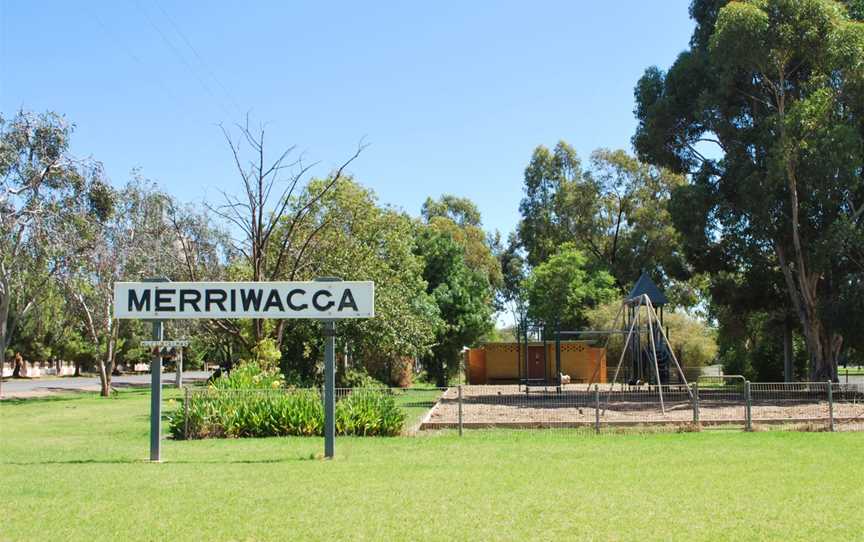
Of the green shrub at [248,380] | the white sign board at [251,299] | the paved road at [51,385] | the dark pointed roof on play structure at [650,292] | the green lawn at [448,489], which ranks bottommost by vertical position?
the paved road at [51,385]

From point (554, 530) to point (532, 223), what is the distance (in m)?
46.3

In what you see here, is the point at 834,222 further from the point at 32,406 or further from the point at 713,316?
the point at 32,406

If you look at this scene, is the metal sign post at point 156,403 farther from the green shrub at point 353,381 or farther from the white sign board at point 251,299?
the green shrub at point 353,381

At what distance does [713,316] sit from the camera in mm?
49938

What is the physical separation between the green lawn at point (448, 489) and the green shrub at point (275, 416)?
0.74 m

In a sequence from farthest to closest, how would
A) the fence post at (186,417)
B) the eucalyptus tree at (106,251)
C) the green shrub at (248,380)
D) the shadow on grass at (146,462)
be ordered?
the eucalyptus tree at (106,251) → the green shrub at (248,380) → the fence post at (186,417) → the shadow on grass at (146,462)

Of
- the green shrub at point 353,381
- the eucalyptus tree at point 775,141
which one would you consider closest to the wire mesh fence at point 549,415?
the green shrub at point 353,381

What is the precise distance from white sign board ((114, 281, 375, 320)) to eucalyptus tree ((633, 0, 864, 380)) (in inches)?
708

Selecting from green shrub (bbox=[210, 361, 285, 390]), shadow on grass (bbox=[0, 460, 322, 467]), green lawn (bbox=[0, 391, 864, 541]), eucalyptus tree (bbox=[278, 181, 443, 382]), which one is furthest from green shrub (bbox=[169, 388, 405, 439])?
eucalyptus tree (bbox=[278, 181, 443, 382])

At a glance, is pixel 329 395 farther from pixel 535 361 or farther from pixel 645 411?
pixel 535 361

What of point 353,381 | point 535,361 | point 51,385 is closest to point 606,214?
Answer: point 535,361

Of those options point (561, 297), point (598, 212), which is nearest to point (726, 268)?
point (561, 297)

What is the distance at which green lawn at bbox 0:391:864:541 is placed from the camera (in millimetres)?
7188

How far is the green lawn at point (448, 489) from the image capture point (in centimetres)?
719
